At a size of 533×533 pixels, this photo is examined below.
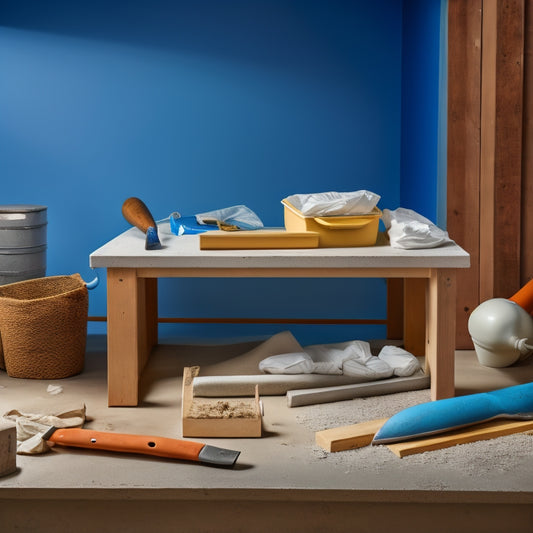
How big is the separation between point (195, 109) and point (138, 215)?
1457mm

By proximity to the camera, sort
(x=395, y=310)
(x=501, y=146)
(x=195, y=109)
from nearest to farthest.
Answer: (x=501, y=146)
(x=395, y=310)
(x=195, y=109)

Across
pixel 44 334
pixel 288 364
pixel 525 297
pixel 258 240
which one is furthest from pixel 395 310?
pixel 44 334

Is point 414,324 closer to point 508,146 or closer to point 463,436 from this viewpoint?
point 508,146

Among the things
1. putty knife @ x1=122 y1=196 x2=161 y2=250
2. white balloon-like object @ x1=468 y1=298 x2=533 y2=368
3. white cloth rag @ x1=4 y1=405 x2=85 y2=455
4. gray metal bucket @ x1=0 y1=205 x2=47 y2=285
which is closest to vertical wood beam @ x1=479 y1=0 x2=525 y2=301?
white balloon-like object @ x1=468 y1=298 x2=533 y2=368

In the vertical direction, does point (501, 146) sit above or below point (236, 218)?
above

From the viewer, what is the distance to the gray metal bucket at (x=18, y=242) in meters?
3.79

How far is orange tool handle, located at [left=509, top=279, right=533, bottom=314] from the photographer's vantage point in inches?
130

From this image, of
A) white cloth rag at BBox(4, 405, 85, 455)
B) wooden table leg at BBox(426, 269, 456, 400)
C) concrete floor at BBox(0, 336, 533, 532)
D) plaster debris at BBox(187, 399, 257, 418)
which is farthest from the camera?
wooden table leg at BBox(426, 269, 456, 400)

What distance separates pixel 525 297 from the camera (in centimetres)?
333

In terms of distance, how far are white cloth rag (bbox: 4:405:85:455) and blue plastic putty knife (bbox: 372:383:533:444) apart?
3.02 ft

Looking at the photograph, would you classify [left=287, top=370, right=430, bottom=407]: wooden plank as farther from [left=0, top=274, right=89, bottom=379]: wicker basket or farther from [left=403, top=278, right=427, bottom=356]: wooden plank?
[left=0, top=274, right=89, bottom=379]: wicker basket

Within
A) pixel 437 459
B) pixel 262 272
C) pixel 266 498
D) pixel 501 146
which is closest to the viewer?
pixel 266 498

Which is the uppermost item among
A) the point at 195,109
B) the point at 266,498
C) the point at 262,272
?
the point at 195,109

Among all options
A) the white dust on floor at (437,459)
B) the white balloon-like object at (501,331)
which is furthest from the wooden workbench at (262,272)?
the white balloon-like object at (501,331)
